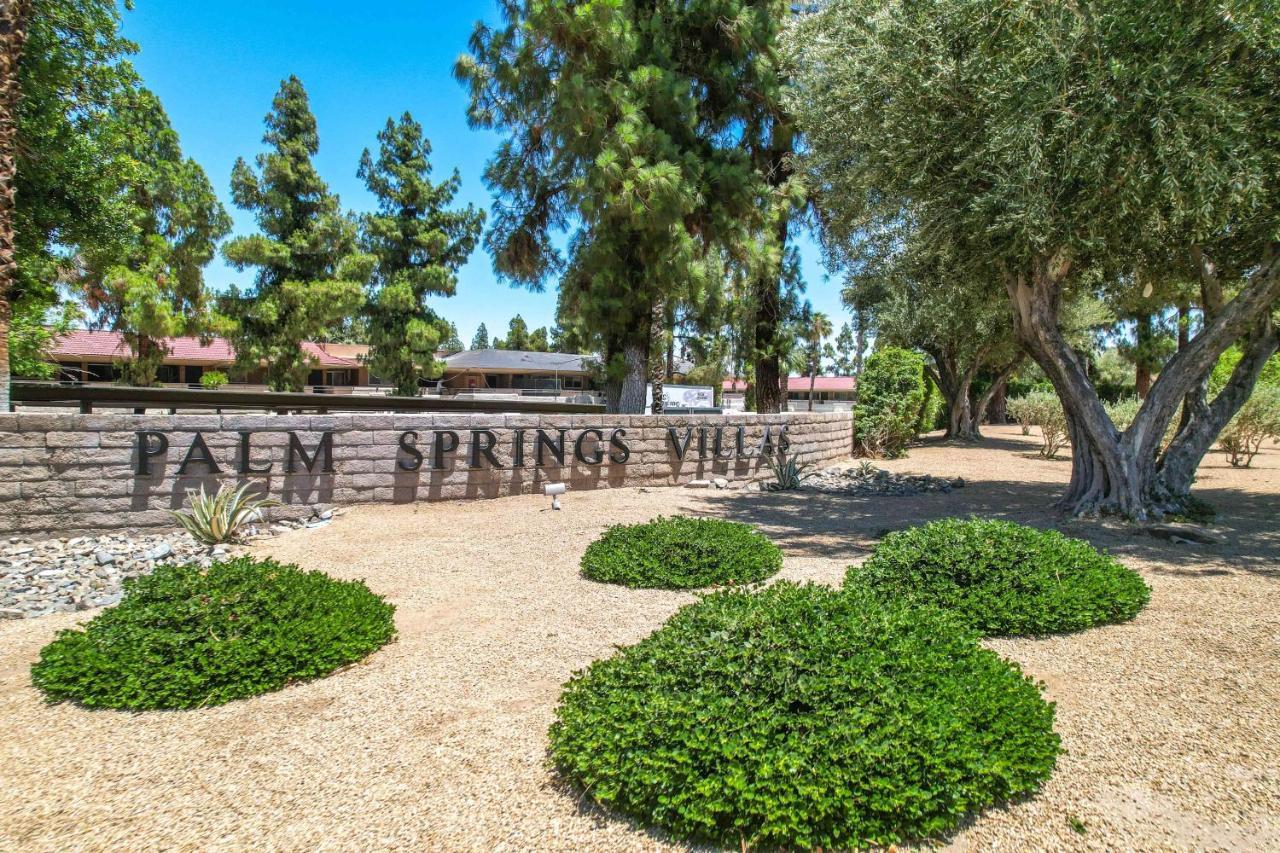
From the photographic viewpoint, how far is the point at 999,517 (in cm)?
903

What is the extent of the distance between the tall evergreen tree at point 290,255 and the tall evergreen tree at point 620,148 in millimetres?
8881

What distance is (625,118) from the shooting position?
1096 centimetres

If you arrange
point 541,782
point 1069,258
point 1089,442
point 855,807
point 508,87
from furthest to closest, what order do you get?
point 508,87 → point 1089,442 → point 1069,258 → point 541,782 → point 855,807

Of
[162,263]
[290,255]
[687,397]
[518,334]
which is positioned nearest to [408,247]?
[290,255]

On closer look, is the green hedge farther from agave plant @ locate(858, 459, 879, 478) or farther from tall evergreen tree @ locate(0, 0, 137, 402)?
tall evergreen tree @ locate(0, 0, 137, 402)

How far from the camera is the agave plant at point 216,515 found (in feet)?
22.9

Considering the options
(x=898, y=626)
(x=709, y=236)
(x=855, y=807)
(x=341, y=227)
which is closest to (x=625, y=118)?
(x=709, y=236)

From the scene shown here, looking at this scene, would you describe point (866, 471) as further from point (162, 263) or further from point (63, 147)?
point (162, 263)

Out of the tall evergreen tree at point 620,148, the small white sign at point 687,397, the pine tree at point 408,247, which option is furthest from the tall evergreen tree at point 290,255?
the small white sign at point 687,397

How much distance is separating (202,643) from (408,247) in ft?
65.5

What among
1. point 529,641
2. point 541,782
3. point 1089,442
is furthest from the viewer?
point 1089,442

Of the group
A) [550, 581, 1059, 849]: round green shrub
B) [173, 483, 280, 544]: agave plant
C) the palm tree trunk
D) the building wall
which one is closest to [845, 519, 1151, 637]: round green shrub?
[550, 581, 1059, 849]: round green shrub

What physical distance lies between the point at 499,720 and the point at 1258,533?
29.3 feet

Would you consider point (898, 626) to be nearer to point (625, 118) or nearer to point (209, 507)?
point (209, 507)
